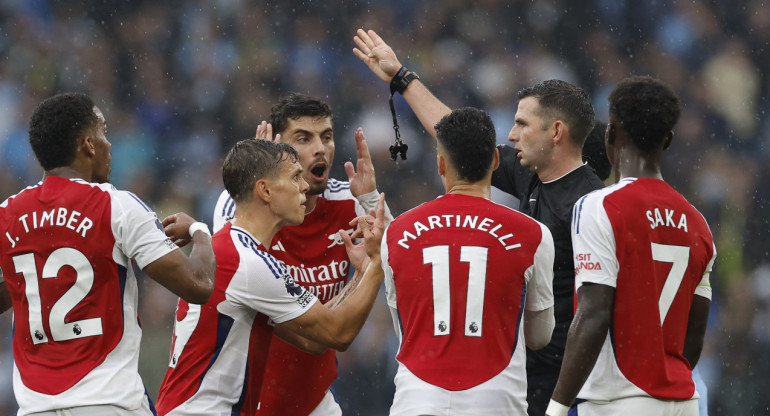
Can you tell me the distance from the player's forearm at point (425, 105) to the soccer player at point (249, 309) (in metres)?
1.42

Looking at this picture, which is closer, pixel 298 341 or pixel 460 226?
pixel 460 226

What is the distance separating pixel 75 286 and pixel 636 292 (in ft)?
7.27

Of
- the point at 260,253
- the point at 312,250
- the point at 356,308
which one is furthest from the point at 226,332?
the point at 312,250

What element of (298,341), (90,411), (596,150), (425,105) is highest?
(425,105)

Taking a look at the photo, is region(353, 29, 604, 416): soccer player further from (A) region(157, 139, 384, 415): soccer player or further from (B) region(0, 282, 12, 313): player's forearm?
(B) region(0, 282, 12, 313): player's forearm

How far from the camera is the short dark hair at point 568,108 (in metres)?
5.06

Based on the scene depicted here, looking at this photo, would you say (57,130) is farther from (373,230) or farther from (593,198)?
(593,198)

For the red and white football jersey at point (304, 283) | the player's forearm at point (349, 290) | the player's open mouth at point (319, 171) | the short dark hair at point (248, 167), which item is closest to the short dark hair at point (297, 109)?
the player's open mouth at point (319, 171)

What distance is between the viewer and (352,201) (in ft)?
18.5

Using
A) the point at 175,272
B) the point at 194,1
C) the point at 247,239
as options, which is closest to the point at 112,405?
the point at 175,272

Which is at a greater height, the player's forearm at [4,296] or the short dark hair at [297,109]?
the short dark hair at [297,109]

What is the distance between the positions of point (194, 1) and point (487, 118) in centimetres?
556

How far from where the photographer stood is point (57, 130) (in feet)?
13.0

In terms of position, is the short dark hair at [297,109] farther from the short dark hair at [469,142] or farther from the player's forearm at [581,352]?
the player's forearm at [581,352]
